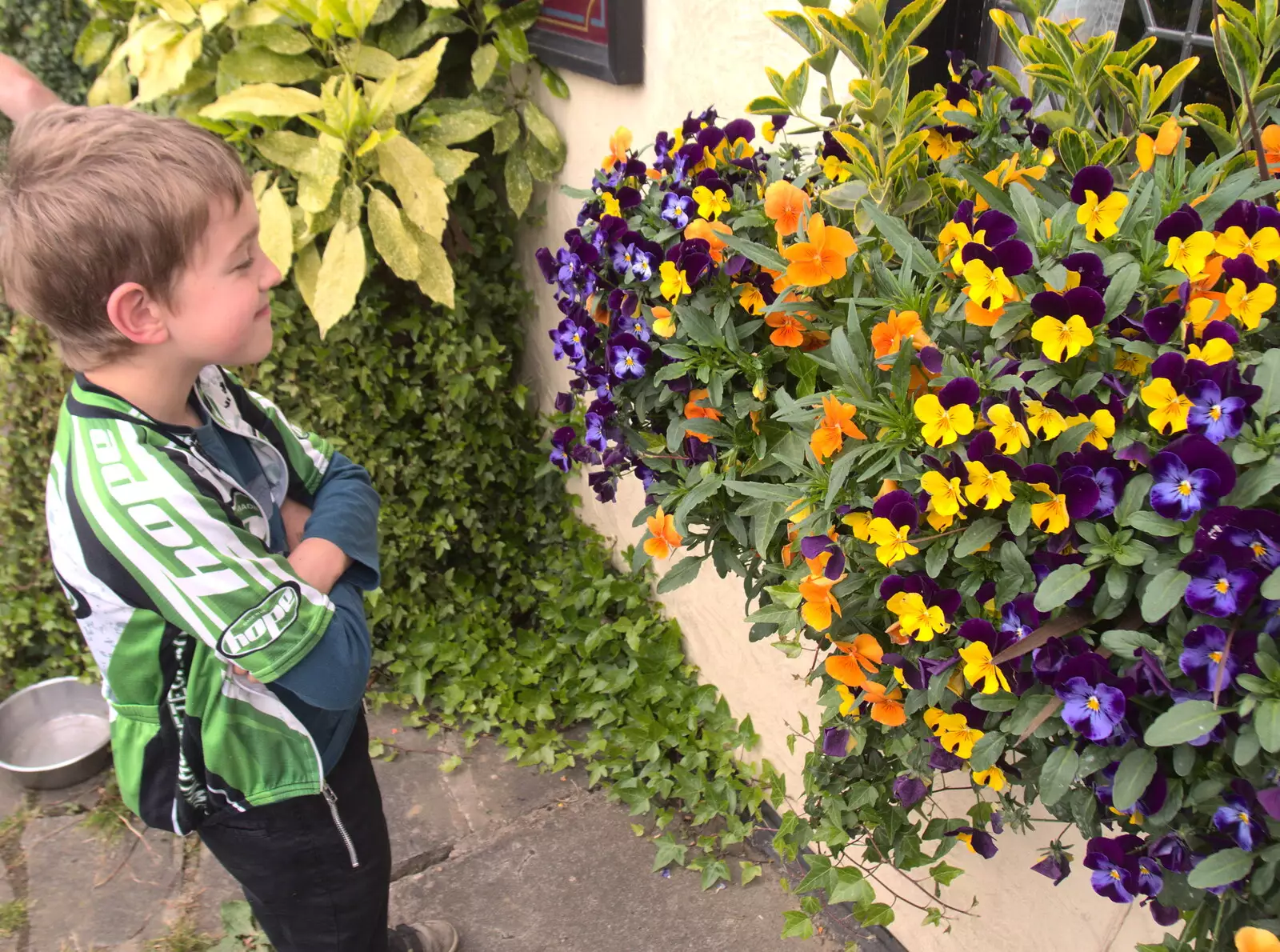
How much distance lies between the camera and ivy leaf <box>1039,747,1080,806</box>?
97 cm

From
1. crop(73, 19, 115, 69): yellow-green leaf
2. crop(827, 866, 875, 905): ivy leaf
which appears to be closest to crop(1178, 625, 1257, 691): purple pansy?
crop(827, 866, 875, 905): ivy leaf

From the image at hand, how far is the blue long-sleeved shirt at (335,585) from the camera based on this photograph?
1.45m

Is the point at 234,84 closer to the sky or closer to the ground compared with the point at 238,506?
closer to the sky

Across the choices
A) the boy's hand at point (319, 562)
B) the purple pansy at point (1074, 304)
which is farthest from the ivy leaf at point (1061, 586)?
the boy's hand at point (319, 562)

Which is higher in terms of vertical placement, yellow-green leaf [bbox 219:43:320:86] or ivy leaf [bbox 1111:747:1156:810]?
yellow-green leaf [bbox 219:43:320:86]

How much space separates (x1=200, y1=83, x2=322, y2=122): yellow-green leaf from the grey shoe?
2.00 metres

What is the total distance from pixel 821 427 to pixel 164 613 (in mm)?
974

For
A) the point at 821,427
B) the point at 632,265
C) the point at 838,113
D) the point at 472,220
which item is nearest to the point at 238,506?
Answer: the point at 632,265

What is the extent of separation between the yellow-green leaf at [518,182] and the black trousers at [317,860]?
5.28ft

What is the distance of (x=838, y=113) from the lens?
133 cm

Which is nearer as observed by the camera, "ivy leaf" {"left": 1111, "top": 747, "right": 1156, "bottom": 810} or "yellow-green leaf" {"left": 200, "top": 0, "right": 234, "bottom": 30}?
"ivy leaf" {"left": 1111, "top": 747, "right": 1156, "bottom": 810}

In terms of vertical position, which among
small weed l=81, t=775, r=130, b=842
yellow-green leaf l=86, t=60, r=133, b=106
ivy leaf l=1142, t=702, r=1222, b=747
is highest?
yellow-green leaf l=86, t=60, r=133, b=106

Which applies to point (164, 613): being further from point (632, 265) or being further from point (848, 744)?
point (848, 744)

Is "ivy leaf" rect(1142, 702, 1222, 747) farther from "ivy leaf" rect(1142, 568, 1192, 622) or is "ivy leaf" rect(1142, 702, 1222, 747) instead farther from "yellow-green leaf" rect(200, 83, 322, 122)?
"yellow-green leaf" rect(200, 83, 322, 122)
